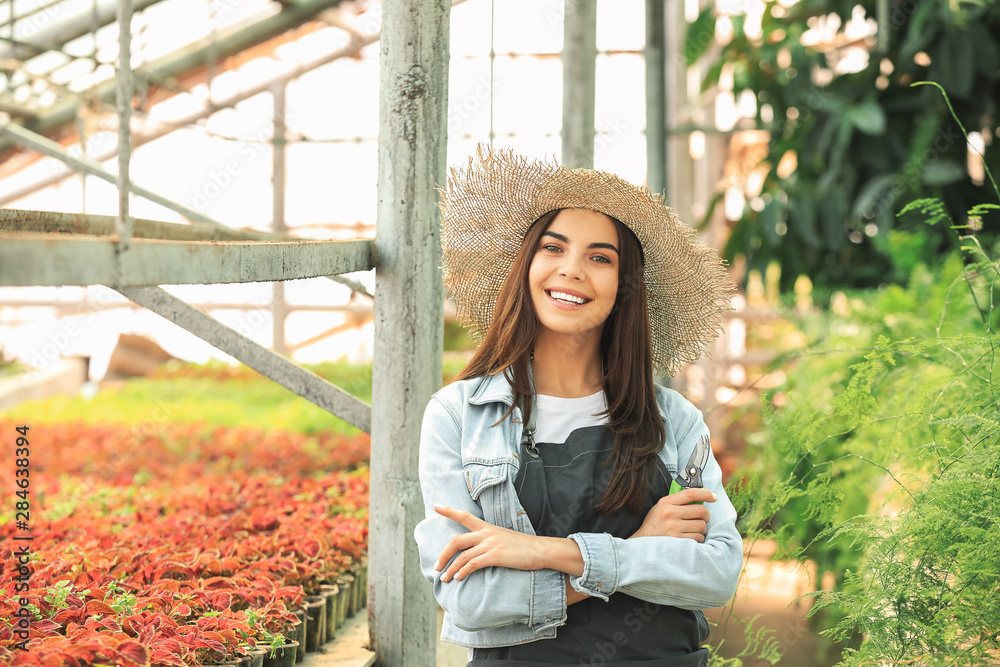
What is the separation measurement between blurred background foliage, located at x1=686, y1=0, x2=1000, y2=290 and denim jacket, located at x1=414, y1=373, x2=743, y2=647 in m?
2.29

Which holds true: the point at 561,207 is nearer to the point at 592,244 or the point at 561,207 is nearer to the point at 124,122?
the point at 592,244

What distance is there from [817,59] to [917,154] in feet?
2.27

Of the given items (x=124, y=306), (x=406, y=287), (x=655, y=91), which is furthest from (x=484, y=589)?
(x=124, y=306)

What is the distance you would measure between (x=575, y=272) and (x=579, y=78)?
1.51m

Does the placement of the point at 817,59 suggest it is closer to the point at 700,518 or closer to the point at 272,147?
the point at 700,518

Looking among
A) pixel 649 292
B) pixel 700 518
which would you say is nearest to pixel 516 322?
pixel 649 292

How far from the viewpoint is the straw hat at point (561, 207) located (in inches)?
51.8

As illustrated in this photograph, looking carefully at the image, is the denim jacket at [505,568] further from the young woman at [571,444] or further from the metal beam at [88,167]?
the metal beam at [88,167]

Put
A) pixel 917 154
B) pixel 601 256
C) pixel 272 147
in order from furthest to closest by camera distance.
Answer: pixel 272 147
pixel 917 154
pixel 601 256

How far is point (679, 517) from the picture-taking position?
3.83 ft

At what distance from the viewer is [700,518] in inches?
46.5

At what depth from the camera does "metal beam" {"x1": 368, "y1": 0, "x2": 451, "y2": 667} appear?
155cm

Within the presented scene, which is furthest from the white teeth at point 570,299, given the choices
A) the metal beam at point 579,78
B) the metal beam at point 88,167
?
the metal beam at point 579,78

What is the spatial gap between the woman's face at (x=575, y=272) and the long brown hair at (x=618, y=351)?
0.02 meters
